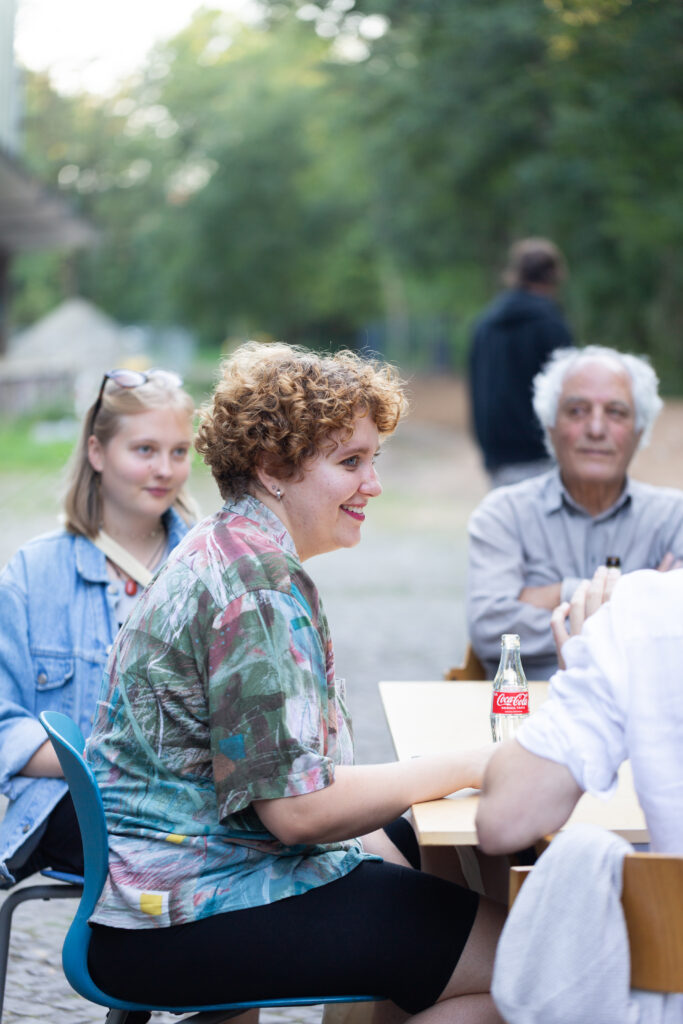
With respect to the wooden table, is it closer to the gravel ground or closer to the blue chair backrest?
the blue chair backrest

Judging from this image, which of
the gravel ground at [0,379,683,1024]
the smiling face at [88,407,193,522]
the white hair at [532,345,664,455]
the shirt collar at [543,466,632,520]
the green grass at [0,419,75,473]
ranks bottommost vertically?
the gravel ground at [0,379,683,1024]

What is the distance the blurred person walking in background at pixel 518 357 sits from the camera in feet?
24.2

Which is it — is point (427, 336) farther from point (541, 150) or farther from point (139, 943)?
point (139, 943)

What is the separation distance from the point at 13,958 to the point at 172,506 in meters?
1.47

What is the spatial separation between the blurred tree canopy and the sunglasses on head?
2.35 m

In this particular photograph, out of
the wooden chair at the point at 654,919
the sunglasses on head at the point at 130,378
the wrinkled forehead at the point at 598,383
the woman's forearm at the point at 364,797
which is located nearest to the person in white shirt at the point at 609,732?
the wooden chair at the point at 654,919

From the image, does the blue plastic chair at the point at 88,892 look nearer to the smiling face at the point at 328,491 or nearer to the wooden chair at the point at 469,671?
the smiling face at the point at 328,491

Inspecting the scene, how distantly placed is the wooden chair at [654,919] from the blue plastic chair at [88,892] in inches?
23.4

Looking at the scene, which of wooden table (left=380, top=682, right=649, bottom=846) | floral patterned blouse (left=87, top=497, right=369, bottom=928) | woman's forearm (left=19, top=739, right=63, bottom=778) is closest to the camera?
floral patterned blouse (left=87, top=497, right=369, bottom=928)

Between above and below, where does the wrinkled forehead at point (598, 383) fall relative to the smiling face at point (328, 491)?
above

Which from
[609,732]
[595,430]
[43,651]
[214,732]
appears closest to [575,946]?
[609,732]

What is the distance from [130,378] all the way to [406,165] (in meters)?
23.2

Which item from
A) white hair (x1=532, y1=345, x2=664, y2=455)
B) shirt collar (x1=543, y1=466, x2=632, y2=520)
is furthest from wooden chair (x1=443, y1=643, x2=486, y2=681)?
white hair (x1=532, y1=345, x2=664, y2=455)

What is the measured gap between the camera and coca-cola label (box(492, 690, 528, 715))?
8.56 ft
